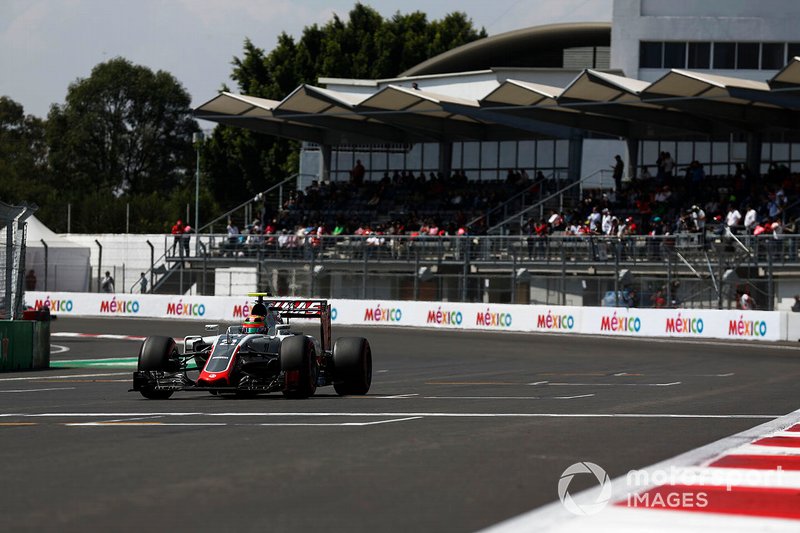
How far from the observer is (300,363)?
16234mm

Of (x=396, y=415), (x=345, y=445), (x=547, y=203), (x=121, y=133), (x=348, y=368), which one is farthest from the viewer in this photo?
(x=121, y=133)

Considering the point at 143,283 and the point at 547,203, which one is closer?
the point at 547,203

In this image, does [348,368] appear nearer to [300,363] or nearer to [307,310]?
[307,310]

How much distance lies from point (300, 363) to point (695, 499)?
900cm

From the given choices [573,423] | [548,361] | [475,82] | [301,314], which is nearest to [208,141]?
[475,82]

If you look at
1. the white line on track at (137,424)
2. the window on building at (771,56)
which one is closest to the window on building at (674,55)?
the window on building at (771,56)

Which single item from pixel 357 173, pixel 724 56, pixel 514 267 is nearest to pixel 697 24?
pixel 724 56

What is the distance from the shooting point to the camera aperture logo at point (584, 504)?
7.30m

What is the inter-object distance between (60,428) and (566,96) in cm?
3765

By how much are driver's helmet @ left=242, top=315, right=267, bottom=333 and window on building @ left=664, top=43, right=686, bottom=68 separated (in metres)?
42.7

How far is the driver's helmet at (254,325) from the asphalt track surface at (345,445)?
2.86 ft

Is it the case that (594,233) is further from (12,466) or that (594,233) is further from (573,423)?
(12,466)

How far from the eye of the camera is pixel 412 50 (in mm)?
85375

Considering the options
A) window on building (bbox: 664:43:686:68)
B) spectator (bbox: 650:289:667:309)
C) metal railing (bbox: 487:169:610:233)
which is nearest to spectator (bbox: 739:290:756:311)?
spectator (bbox: 650:289:667:309)
